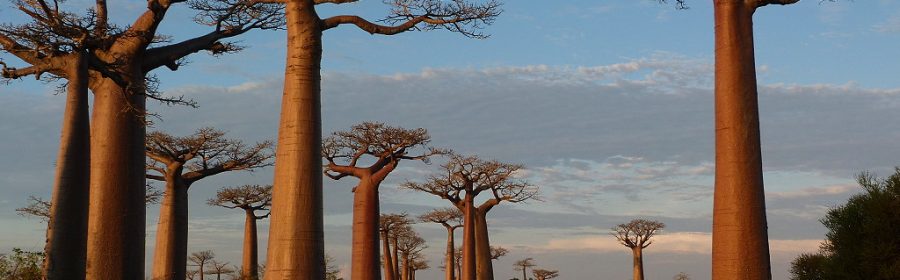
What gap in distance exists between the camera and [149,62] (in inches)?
436

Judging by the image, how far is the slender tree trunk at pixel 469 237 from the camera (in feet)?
83.0

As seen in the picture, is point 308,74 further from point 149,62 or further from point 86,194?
point 149,62

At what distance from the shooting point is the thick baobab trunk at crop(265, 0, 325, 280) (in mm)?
8125

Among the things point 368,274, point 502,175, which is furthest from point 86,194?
point 502,175

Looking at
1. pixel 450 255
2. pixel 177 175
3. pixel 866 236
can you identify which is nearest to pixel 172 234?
pixel 177 175

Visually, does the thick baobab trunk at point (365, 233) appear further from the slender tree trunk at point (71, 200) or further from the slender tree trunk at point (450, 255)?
the slender tree trunk at point (450, 255)

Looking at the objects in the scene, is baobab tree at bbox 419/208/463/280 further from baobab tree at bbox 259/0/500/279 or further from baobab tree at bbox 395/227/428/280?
baobab tree at bbox 259/0/500/279

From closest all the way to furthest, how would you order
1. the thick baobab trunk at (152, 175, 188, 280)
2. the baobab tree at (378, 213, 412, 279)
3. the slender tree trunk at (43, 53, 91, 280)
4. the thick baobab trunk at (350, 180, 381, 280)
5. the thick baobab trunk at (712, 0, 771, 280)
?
the thick baobab trunk at (712, 0, 771, 280) < the slender tree trunk at (43, 53, 91, 280) < the thick baobab trunk at (152, 175, 188, 280) < the thick baobab trunk at (350, 180, 381, 280) < the baobab tree at (378, 213, 412, 279)

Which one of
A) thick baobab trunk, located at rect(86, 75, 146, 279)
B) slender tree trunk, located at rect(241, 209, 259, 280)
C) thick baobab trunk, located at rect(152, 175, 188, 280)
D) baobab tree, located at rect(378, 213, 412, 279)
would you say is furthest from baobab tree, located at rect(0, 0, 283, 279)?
baobab tree, located at rect(378, 213, 412, 279)

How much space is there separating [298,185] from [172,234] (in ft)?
36.3

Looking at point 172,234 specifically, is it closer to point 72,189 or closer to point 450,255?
point 72,189

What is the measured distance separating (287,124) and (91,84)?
4002 mm

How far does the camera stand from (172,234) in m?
18.4

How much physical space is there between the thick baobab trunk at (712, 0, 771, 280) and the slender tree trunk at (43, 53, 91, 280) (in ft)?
18.5
